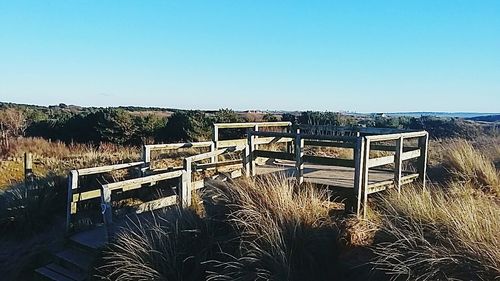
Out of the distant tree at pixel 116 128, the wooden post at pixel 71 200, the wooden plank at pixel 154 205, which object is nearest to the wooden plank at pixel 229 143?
the wooden plank at pixel 154 205

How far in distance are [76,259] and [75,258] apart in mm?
66

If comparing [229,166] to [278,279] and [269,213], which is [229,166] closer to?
[269,213]

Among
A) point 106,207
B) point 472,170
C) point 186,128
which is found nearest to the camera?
point 106,207

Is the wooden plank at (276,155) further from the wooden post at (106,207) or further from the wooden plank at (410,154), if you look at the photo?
the wooden post at (106,207)

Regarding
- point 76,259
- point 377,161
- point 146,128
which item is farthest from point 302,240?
point 146,128

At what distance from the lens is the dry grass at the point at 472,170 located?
29.6ft

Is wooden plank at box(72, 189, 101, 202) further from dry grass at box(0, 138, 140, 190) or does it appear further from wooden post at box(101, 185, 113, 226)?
dry grass at box(0, 138, 140, 190)

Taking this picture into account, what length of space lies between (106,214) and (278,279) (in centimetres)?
330

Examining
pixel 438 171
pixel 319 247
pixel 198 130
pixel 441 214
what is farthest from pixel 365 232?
pixel 198 130

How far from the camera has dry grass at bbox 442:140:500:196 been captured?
9.02 meters

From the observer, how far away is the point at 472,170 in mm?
9773

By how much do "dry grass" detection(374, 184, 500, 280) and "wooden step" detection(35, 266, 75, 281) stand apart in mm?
4895

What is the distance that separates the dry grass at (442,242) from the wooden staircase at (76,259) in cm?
433

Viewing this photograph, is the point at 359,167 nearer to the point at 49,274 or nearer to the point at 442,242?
the point at 442,242
